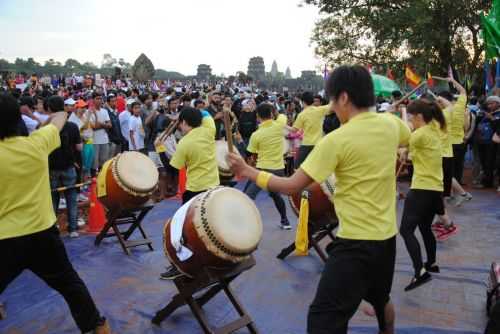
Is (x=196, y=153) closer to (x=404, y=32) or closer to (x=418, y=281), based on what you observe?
(x=418, y=281)

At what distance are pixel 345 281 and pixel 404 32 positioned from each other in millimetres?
12934

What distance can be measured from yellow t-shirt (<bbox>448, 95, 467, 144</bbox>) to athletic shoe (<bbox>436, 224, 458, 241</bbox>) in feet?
5.24

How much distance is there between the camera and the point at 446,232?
6430mm

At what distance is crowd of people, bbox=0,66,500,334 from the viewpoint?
2.66 meters

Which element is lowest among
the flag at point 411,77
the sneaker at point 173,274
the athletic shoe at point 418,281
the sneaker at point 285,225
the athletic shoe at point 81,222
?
the athletic shoe at point 81,222

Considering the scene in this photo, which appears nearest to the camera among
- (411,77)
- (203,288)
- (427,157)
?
(203,288)

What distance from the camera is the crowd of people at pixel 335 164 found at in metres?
2.66

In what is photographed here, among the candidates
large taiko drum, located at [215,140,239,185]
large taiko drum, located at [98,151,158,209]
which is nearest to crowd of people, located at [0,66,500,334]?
large taiko drum, located at [215,140,239,185]

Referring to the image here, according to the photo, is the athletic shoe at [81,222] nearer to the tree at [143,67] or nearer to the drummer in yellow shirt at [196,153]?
the drummer in yellow shirt at [196,153]

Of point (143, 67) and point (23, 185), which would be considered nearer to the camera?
point (23, 185)

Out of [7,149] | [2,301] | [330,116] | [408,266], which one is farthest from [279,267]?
[330,116]

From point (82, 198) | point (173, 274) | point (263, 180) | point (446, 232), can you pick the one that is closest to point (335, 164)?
point (263, 180)

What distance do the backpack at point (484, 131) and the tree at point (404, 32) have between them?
439 cm

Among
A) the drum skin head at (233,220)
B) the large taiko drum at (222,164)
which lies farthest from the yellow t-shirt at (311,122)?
the drum skin head at (233,220)
